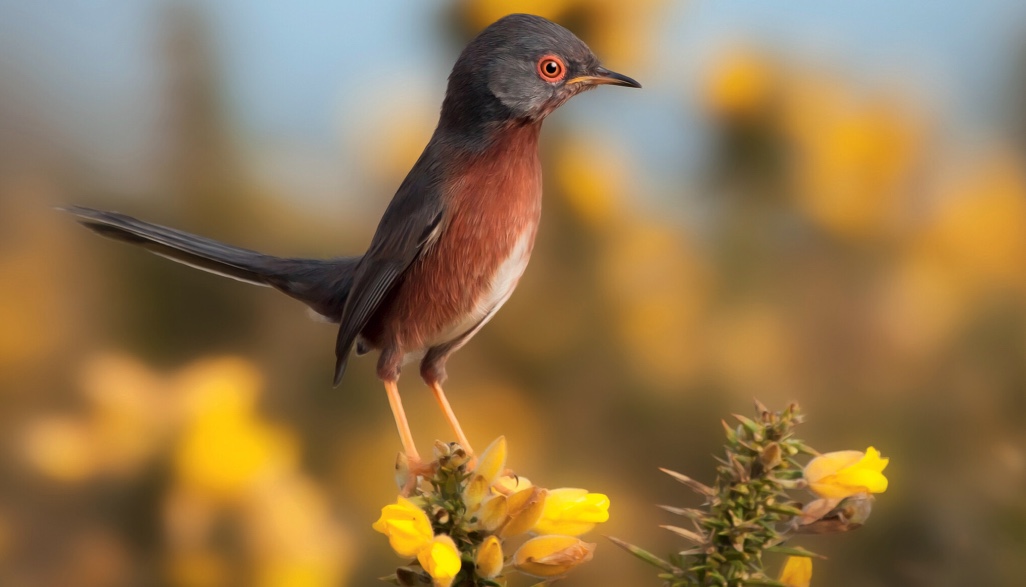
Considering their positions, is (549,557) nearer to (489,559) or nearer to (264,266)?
(489,559)

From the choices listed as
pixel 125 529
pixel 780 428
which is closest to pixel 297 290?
pixel 125 529

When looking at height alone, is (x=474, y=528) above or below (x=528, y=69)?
below

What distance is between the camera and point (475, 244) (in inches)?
52.3

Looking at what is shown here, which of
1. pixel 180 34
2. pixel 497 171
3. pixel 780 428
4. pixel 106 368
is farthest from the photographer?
pixel 180 34

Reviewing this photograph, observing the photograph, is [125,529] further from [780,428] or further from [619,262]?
[780,428]

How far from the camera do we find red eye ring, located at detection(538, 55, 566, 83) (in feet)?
4.10

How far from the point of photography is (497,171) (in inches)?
51.9

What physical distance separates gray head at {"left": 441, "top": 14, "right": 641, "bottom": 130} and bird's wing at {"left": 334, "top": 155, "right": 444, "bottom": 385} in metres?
0.13

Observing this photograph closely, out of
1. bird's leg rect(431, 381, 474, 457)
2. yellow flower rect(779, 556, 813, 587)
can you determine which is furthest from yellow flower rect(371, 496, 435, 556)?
bird's leg rect(431, 381, 474, 457)

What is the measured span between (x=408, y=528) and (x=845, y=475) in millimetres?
346

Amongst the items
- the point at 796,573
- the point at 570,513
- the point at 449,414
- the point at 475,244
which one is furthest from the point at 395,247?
the point at 796,573

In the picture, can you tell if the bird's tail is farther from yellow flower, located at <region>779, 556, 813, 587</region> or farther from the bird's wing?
yellow flower, located at <region>779, 556, 813, 587</region>

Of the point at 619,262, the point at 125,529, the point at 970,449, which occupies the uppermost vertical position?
the point at 619,262

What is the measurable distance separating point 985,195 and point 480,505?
4.68 ft
